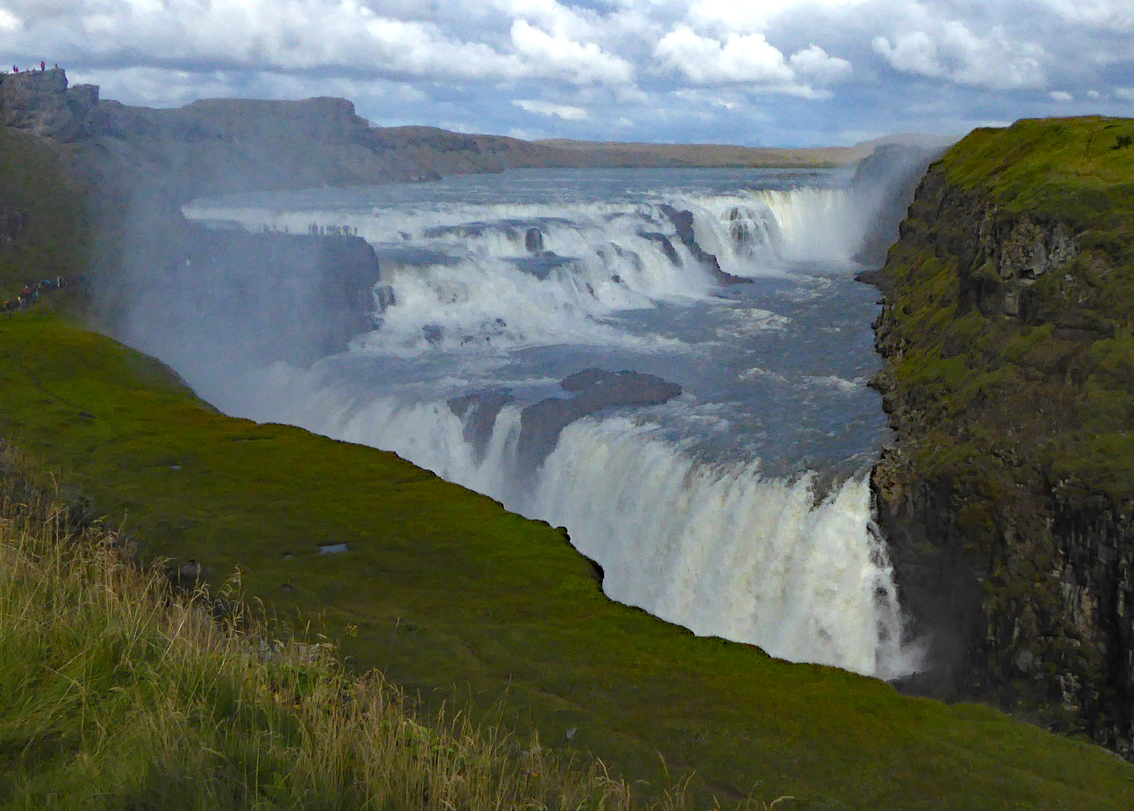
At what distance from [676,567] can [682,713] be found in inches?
532

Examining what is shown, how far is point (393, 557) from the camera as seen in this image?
12.6 m

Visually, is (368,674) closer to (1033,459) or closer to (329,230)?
(1033,459)

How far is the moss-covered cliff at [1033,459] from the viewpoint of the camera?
55.9ft

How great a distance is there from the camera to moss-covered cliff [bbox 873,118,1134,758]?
1703 centimetres

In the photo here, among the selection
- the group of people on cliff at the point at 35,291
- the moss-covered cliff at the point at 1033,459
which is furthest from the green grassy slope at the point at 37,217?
the moss-covered cliff at the point at 1033,459

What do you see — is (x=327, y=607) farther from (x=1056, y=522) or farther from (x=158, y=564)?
(x=1056, y=522)

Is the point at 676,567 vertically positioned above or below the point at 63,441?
below

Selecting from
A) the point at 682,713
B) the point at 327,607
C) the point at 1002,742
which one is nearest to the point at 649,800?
the point at 682,713

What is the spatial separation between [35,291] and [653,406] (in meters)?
27.9

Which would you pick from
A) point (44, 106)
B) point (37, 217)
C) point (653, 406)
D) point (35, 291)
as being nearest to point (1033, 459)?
point (653, 406)

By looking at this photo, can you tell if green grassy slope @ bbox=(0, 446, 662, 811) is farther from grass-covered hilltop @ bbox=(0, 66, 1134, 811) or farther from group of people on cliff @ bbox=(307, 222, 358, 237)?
group of people on cliff @ bbox=(307, 222, 358, 237)

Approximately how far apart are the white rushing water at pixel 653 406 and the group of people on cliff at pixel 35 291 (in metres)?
4.59

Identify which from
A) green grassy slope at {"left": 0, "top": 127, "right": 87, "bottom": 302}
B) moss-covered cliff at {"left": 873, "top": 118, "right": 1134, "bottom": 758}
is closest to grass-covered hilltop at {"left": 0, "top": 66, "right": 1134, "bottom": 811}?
moss-covered cliff at {"left": 873, "top": 118, "right": 1134, "bottom": 758}

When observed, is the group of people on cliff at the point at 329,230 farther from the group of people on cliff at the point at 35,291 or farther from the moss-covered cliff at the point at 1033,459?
the moss-covered cliff at the point at 1033,459
